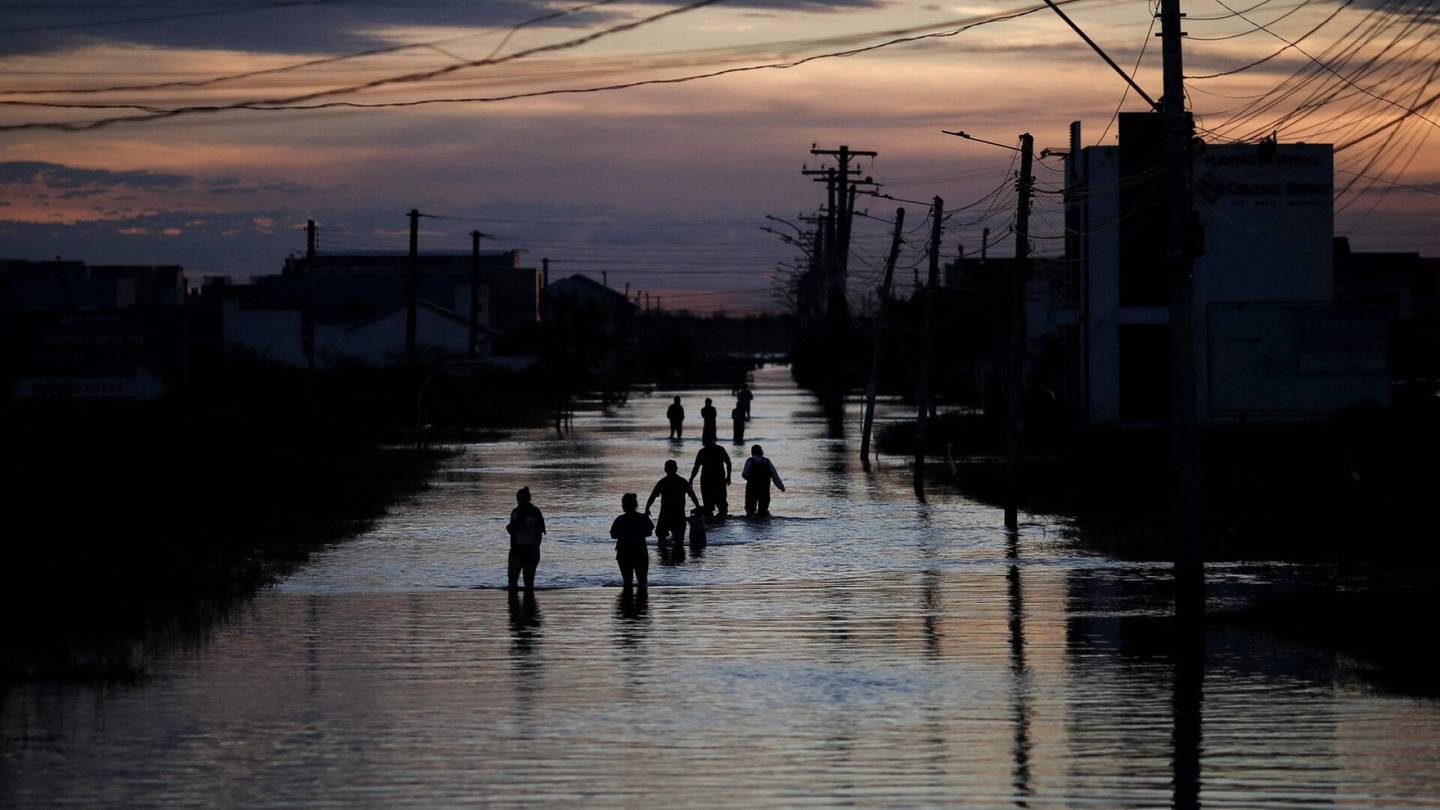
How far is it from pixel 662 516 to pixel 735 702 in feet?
44.0

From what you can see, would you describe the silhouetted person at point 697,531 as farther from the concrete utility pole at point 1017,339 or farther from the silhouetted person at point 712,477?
the concrete utility pole at point 1017,339

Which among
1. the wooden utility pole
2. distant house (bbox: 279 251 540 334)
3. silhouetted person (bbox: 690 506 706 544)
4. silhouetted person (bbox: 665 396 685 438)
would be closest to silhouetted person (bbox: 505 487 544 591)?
silhouetted person (bbox: 690 506 706 544)

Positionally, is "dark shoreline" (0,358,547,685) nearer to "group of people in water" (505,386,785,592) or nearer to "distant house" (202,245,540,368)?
"group of people in water" (505,386,785,592)

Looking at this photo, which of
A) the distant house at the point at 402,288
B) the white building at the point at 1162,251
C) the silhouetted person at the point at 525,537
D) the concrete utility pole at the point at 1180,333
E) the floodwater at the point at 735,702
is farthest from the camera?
the distant house at the point at 402,288

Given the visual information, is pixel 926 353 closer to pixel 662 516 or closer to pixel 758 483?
pixel 758 483

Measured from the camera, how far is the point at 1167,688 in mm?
15141

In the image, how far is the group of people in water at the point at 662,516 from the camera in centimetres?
2214

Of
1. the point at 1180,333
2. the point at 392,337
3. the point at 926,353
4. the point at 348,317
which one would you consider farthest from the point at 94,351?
the point at 348,317

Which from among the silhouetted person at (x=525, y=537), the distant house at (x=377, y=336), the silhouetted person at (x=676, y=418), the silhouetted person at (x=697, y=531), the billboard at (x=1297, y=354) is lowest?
the silhouetted person at (x=697, y=531)

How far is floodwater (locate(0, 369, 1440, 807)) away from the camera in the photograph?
11.3 meters

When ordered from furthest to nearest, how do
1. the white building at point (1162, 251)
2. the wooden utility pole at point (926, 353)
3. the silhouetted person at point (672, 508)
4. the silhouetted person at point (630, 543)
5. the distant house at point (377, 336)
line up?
the distant house at point (377, 336)
the white building at point (1162, 251)
the wooden utility pole at point (926, 353)
the silhouetted person at point (672, 508)
the silhouetted person at point (630, 543)

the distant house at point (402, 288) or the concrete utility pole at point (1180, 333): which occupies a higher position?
the distant house at point (402, 288)

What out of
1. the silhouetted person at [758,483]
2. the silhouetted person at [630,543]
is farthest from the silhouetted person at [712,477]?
the silhouetted person at [630,543]

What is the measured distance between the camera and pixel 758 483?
33.4m
